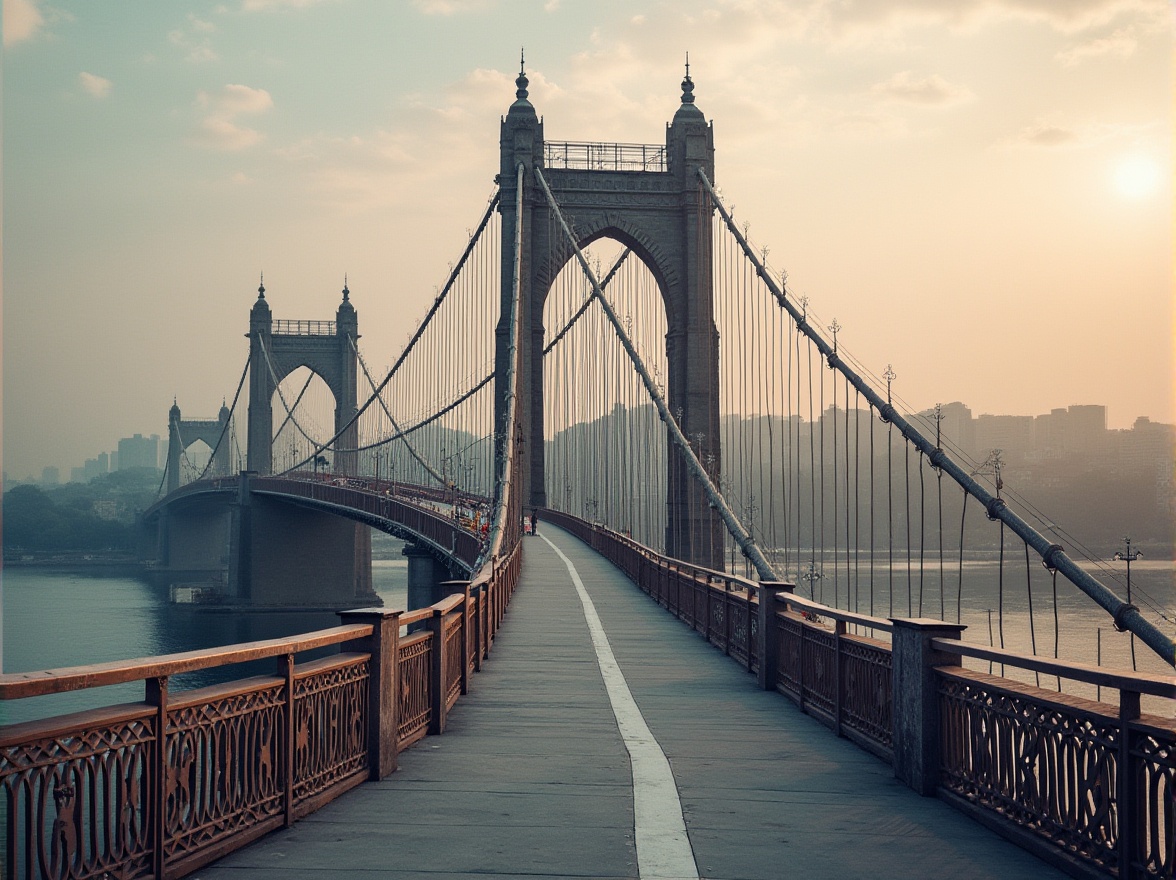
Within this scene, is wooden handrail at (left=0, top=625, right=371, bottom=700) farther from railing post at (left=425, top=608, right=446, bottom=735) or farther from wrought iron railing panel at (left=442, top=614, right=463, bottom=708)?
wrought iron railing panel at (left=442, top=614, right=463, bottom=708)

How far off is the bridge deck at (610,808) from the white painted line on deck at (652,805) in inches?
2.3

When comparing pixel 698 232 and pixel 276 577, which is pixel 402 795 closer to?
pixel 698 232

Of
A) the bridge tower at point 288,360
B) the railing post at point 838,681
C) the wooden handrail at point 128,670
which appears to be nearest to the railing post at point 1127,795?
the wooden handrail at point 128,670

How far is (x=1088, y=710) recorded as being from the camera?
18.0 ft

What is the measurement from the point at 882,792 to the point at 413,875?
131 inches

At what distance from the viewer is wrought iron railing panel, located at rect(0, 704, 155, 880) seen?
13.7ft

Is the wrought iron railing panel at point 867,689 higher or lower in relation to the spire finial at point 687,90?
lower

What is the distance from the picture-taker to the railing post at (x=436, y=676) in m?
9.27

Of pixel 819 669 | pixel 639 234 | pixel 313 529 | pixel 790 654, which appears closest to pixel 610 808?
pixel 819 669

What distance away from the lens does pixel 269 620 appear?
71.9 meters

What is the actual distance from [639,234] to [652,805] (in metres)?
44.1

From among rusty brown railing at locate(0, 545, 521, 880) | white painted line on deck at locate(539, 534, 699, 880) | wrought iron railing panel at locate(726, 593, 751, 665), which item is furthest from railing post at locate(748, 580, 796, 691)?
rusty brown railing at locate(0, 545, 521, 880)

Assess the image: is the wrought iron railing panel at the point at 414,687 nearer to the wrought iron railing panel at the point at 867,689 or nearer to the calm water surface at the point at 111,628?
the wrought iron railing panel at the point at 867,689

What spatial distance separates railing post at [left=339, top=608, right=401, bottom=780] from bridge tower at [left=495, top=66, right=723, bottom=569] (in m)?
39.1
